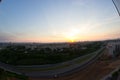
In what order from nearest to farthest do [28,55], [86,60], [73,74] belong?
[73,74] → [28,55] → [86,60]

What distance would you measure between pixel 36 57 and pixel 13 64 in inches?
238

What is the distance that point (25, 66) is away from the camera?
89.2 feet

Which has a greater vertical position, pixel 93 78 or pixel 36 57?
pixel 36 57

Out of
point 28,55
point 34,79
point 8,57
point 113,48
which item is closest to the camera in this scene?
point 34,79

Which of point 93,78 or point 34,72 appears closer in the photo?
point 93,78

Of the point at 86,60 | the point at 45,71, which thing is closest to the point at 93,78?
the point at 45,71

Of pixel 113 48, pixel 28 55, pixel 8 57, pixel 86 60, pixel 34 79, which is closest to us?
pixel 34 79

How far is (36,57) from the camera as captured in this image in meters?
31.6

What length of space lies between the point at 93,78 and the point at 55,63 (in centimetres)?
642

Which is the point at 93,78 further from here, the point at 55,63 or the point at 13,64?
the point at 13,64

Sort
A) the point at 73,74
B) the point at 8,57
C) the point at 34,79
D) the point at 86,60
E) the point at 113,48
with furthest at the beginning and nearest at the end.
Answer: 1. the point at 113,48
2. the point at 86,60
3. the point at 73,74
4. the point at 8,57
5. the point at 34,79

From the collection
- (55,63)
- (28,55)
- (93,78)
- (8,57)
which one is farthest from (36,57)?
(93,78)

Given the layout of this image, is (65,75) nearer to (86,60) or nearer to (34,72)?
(34,72)

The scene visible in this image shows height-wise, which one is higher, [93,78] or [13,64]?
[13,64]
